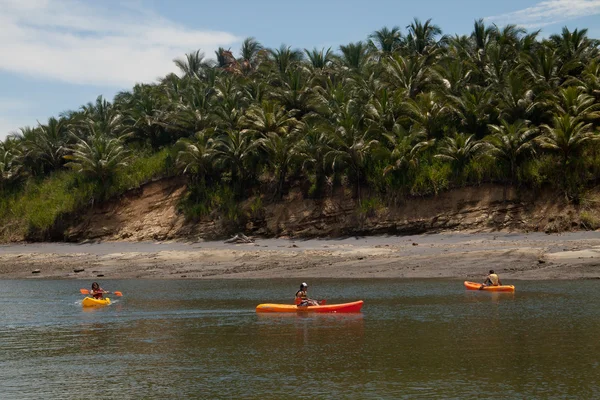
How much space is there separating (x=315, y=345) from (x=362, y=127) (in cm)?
2808

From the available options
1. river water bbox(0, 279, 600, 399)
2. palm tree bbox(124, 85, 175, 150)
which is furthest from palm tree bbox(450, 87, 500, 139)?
palm tree bbox(124, 85, 175, 150)

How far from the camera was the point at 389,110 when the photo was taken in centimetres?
4762

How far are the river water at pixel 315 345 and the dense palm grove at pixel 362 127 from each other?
42.7 ft

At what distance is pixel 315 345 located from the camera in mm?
21750

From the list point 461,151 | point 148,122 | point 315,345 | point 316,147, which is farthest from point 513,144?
point 148,122

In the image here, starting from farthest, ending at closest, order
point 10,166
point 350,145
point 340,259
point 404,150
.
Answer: point 10,166 → point 350,145 → point 404,150 → point 340,259

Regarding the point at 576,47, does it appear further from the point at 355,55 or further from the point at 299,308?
the point at 299,308

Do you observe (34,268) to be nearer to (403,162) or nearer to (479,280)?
(403,162)

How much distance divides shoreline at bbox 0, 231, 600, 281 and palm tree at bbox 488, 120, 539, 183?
4.81 m

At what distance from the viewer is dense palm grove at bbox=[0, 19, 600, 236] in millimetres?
42406

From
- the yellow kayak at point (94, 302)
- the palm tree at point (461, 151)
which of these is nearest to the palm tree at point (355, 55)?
the palm tree at point (461, 151)

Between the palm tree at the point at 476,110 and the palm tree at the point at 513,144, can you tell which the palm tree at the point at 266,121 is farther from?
the palm tree at the point at 513,144

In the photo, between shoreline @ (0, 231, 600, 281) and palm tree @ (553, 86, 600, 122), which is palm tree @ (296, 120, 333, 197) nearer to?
shoreline @ (0, 231, 600, 281)

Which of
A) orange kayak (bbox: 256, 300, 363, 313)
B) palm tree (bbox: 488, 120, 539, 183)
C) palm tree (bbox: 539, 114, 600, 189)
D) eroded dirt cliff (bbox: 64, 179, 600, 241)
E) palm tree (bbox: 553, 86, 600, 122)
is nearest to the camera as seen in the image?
orange kayak (bbox: 256, 300, 363, 313)
